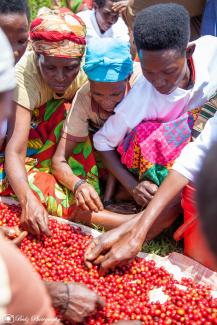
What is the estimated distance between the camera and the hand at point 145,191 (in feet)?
11.7

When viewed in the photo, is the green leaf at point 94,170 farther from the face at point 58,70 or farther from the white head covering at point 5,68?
the white head covering at point 5,68

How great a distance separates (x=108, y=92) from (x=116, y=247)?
1.10 meters

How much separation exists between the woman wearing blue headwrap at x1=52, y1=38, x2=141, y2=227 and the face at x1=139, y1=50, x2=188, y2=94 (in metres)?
0.25

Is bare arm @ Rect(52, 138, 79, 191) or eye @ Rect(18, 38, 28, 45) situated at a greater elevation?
eye @ Rect(18, 38, 28, 45)

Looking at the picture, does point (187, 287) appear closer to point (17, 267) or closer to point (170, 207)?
point (170, 207)

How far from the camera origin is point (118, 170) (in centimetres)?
383

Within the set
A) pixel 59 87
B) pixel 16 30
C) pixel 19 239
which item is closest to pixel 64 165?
pixel 59 87

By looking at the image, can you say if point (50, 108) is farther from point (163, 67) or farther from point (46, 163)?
point (163, 67)

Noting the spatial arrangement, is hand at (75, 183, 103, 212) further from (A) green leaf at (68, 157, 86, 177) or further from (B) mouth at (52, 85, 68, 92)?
(B) mouth at (52, 85, 68, 92)

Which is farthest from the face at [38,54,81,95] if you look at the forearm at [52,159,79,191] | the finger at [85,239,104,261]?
the finger at [85,239,104,261]

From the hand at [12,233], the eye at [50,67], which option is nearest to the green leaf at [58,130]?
the eye at [50,67]

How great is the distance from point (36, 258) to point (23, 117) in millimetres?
1037

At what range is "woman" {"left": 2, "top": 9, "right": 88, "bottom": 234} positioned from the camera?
11.9 feet

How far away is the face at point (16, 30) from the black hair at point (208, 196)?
2400 mm
